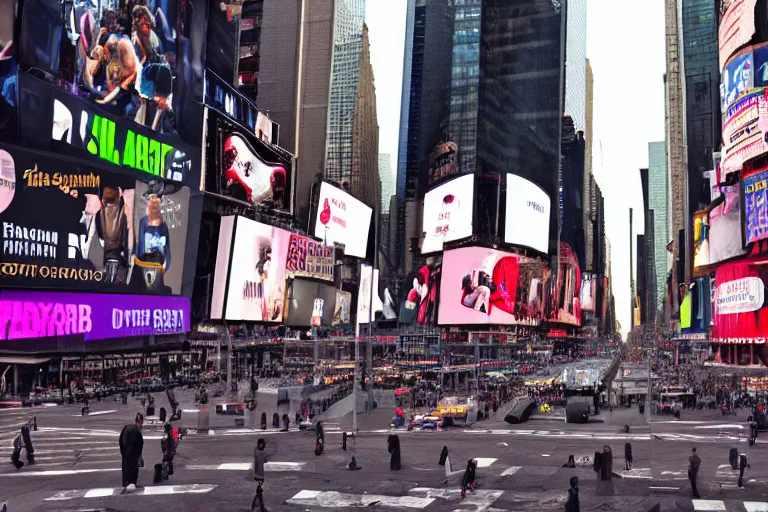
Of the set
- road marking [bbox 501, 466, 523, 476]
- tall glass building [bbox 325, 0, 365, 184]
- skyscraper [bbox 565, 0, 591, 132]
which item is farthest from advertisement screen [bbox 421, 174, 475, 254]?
skyscraper [bbox 565, 0, 591, 132]

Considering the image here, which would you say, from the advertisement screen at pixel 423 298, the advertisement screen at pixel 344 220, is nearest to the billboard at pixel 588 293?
the advertisement screen at pixel 423 298

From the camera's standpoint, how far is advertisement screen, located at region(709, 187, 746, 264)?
26.9m

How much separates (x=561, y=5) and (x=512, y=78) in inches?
450

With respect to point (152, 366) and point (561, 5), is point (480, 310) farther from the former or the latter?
point (561, 5)

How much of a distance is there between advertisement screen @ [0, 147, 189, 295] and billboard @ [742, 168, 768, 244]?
17.4 metres

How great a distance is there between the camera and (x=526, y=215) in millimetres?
49406

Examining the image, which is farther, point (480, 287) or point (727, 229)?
point (480, 287)

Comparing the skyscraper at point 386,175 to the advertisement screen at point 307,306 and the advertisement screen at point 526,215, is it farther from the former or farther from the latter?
the advertisement screen at point 526,215

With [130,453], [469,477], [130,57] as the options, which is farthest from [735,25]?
[130,453]

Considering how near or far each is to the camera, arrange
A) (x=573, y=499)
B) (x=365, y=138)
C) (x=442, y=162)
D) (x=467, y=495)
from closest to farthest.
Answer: (x=573, y=499) < (x=467, y=495) < (x=365, y=138) < (x=442, y=162)

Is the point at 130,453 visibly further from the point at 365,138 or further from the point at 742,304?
the point at 742,304

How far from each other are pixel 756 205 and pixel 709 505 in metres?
13.0

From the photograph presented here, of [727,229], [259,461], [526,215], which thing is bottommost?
[259,461]

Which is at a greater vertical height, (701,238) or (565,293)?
(701,238)
